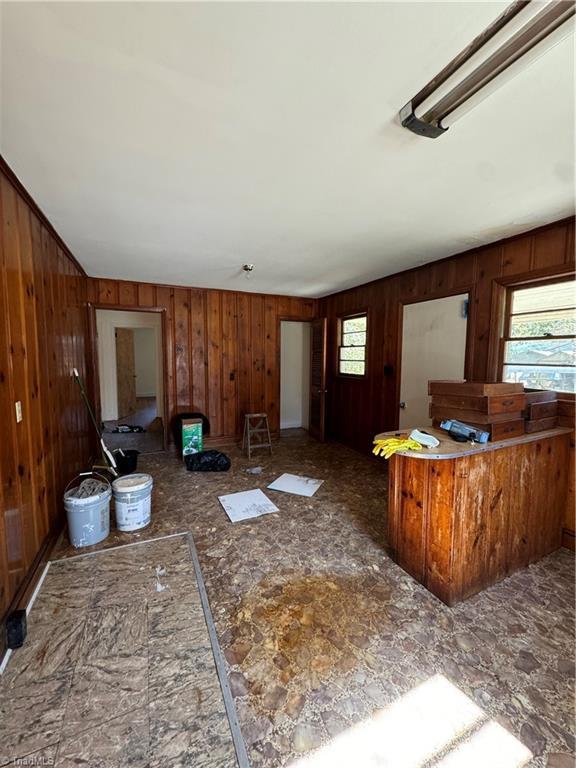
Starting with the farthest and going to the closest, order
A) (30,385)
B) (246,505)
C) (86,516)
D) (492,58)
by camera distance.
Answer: (246,505) < (86,516) < (30,385) < (492,58)

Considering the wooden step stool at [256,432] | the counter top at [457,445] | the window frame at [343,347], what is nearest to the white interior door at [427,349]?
the window frame at [343,347]

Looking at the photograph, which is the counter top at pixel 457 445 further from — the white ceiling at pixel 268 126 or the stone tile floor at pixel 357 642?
the white ceiling at pixel 268 126

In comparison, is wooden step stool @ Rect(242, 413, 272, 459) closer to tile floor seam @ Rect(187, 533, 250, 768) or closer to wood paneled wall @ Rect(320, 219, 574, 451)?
wood paneled wall @ Rect(320, 219, 574, 451)

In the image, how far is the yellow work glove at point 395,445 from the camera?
6.14 feet

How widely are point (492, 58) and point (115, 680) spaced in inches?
111

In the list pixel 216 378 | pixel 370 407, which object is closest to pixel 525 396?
pixel 370 407

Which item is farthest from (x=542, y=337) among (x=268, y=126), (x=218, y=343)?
(x=218, y=343)

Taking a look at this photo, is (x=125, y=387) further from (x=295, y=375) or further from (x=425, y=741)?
(x=425, y=741)

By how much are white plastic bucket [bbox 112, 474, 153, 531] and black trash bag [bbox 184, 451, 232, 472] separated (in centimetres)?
130

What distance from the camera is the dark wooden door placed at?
5.10 metres

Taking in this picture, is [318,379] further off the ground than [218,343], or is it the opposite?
[218,343]

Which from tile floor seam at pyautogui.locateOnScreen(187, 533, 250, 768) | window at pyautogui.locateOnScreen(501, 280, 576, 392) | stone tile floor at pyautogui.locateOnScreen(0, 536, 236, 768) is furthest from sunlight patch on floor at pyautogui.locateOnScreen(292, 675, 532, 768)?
window at pyautogui.locateOnScreen(501, 280, 576, 392)

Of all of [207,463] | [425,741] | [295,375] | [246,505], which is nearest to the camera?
[425,741]

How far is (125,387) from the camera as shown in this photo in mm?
7402
